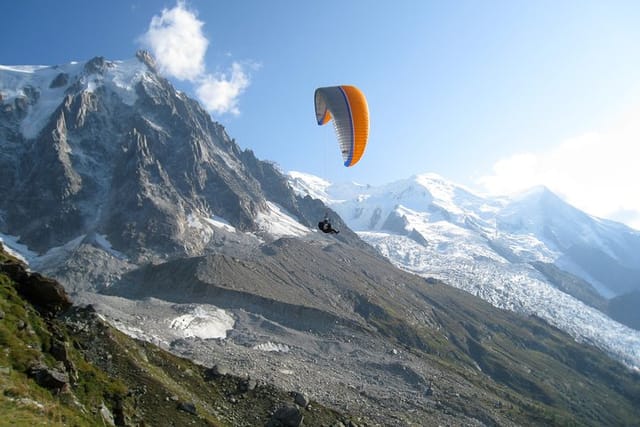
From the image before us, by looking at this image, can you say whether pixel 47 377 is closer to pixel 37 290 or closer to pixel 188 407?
pixel 37 290

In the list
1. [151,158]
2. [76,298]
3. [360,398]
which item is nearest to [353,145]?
[360,398]

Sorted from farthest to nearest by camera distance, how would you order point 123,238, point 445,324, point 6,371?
1. point 445,324
2. point 123,238
3. point 6,371

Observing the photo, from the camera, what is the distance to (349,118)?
38.5 metres

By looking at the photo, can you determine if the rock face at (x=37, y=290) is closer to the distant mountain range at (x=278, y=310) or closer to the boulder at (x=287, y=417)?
the boulder at (x=287, y=417)

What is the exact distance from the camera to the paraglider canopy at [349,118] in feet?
126

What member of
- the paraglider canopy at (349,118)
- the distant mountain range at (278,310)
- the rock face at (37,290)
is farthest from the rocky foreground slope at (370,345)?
the rock face at (37,290)

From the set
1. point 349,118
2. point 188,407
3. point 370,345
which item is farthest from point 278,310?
point 349,118

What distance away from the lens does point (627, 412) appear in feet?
493

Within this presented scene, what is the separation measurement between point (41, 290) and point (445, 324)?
520 ft

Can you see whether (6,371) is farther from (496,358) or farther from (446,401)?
(496,358)

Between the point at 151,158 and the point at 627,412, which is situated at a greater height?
the point at 151,158

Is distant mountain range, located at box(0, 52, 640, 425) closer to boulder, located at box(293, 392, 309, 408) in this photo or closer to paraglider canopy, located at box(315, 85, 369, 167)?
boulder, located at box(293, 392, 309, 408)

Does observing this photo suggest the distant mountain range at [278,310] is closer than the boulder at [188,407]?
No

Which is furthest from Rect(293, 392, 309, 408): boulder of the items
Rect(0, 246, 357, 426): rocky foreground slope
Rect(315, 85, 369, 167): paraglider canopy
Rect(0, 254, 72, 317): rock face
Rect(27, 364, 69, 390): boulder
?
Rect(27, 364, 69, 390): boulder
